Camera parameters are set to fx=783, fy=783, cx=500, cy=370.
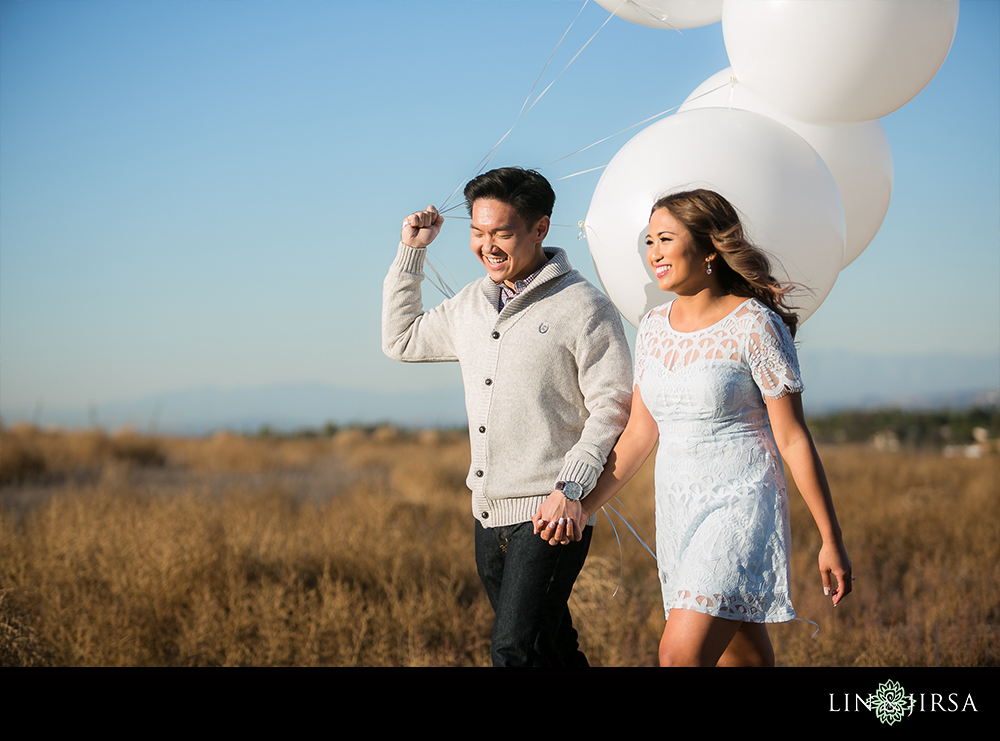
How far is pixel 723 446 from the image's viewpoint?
82.4 inches

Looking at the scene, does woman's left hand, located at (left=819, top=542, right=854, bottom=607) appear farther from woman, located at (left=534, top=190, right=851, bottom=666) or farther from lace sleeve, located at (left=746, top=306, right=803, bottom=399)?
lace sleeve, located at (left=746, top=306, right=803, bottom=399)

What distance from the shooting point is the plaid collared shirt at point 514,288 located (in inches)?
98.6

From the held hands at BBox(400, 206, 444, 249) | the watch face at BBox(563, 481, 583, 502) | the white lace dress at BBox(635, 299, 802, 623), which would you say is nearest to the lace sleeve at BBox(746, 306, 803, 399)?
the white lace dress at BBox(635, 299, 802, 623)

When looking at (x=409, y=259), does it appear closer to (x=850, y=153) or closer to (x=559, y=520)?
(x=559, y=520)

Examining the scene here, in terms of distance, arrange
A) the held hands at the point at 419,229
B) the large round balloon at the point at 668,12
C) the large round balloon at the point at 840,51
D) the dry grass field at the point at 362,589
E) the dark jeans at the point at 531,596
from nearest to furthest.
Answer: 1. the dark jeans at the point at 531,596
2. the large round balloon at the point at 840,51
3. the held hands at the point at 419,229
4. the large round balloon at the point at 668,12
5. the dry grass field at the point at 362,589

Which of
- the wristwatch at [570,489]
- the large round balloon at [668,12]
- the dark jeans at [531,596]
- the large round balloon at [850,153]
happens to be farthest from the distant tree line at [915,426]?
the wristwatch at [570,489]

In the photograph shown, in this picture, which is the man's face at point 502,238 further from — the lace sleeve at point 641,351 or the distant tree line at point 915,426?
the distant tree line at point 915,426

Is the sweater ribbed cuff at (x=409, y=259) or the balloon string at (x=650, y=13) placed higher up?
the balloon string at (x=650, y=13)

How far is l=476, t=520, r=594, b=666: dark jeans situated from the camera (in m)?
2.30

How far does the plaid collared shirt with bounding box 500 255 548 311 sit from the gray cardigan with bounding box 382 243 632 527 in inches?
1.5
